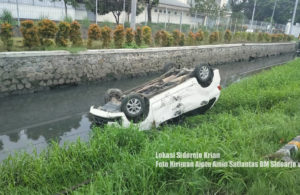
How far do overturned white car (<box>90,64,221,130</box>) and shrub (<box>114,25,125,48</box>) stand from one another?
577 centimetres

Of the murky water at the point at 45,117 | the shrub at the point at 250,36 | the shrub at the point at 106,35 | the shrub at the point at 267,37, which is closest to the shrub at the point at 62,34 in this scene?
the shrub at the point at 106,35

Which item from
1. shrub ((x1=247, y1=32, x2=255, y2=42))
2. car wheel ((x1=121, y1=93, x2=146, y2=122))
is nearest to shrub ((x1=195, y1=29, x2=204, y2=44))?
shrub ((x1=247, y1=32, x2=255, y2=42))

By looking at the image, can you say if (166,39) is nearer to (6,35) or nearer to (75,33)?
(75,33)

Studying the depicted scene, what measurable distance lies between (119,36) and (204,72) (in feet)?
21.7

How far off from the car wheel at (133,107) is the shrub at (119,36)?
6.99 m

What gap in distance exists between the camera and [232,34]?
20844 millimetres

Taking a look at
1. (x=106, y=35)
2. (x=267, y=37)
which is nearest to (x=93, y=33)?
(x=106, y=35)

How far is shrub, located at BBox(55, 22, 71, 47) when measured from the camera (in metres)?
9.79

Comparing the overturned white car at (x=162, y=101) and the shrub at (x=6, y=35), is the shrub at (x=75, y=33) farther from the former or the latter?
the overturned white car at (x=162, y=101)

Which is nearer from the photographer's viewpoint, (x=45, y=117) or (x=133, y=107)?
(x=133, y=107)

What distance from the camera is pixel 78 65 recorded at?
9.60 metres

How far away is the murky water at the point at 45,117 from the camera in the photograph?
18.0ft

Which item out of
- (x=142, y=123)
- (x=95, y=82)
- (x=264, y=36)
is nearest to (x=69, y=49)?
(x=95, y=82)

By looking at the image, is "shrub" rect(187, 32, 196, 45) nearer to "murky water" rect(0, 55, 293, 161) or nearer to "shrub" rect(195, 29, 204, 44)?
"shrub" rect(195, 29, 204, 44)
